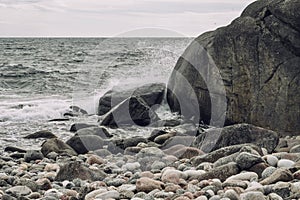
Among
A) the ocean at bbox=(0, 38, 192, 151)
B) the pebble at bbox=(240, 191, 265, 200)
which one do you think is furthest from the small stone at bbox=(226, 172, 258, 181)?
the ocean at bbox=(0, 38, 192, 151)

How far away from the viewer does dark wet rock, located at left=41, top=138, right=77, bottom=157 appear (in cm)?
858

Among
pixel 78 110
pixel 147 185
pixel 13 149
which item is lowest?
pixel 78 110

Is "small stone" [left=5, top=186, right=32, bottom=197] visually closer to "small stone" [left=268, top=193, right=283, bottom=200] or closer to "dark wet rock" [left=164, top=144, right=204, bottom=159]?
"dark wet rock" [left=164, top=144, right=204, bottom=159]

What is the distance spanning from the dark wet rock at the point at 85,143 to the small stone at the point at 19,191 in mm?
3086

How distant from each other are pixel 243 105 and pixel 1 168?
195 inches

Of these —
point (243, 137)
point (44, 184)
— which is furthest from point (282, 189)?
point (44, 184)

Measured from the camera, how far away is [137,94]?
511 inches

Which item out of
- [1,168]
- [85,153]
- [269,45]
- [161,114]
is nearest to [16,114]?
[161,114]

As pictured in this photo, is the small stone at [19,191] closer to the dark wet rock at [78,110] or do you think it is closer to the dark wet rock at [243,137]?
the dark wet rock at [243,137]

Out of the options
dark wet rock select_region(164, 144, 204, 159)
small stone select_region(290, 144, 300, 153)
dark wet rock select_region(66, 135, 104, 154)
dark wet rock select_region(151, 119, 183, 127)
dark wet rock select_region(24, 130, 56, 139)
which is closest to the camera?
small stone select_region(290, 144, 300, 153)

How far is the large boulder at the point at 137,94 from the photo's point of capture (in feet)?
42.9

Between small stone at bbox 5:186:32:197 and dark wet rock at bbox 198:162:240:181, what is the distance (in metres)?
2.02

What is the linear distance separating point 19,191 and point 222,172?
236cm

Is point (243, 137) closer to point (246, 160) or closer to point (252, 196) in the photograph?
point (246, 160)
